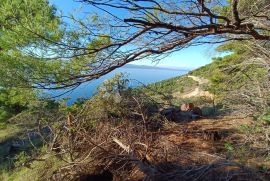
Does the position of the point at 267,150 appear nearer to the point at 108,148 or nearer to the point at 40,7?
the point at 108,148

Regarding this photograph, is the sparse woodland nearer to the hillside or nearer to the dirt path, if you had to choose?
the hillside

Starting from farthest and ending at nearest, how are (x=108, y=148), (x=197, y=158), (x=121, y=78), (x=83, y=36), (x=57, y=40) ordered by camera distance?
(x=121, y=78) < (x=108, y=148) < (x=197, y=158) < (x=57, y=40) < (x=83, y=36)

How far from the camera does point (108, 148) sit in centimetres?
538

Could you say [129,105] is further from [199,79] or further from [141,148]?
[199,79]

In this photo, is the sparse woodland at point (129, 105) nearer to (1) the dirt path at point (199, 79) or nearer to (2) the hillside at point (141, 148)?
(2) the hillside at point (141, 148)

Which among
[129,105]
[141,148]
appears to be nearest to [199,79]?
[129,105]

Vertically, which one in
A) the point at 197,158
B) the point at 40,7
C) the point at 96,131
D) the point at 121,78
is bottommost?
the point at 197,158

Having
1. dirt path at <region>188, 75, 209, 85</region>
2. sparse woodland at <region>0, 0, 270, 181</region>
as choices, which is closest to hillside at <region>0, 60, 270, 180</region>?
sparse woodland at <region>0, 0, 270, 181</region>

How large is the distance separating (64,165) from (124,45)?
94.4 inches

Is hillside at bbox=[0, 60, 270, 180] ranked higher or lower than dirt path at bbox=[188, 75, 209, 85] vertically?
lower

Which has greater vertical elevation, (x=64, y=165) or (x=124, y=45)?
(x=124, y=45)

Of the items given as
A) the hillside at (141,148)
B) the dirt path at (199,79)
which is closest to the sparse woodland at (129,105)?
the hillside at (141,148)

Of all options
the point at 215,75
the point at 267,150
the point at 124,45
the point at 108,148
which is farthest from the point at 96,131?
the point at 215,75

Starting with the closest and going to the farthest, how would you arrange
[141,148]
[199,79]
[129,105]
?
1. [141,148]
2. [129,105]
3. [199,79]
